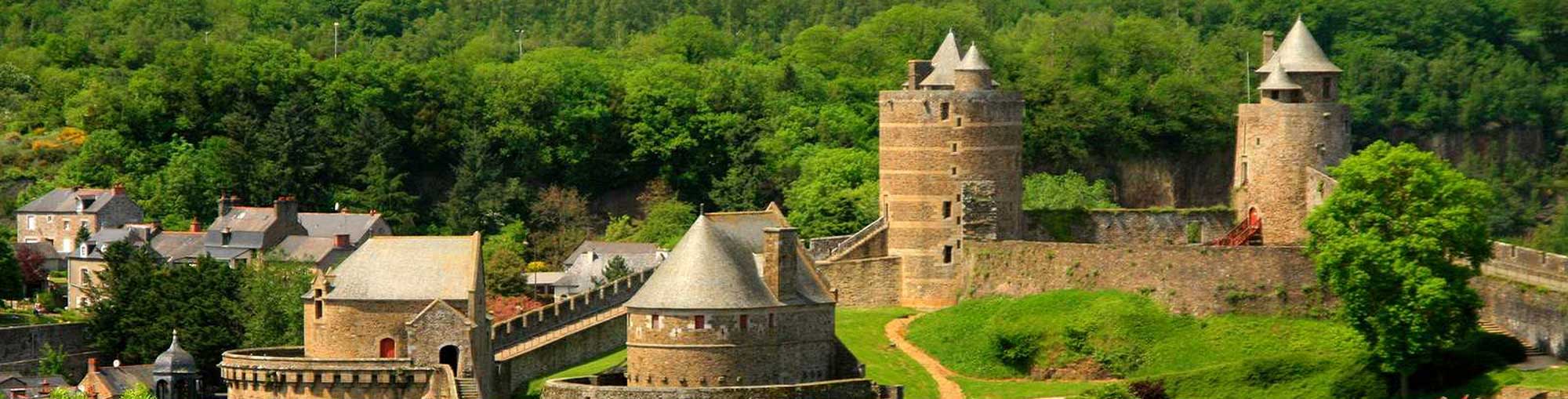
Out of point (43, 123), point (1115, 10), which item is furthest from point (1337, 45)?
point (43, 123)

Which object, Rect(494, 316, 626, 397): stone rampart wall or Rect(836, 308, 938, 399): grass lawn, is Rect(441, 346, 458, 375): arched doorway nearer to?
Rect(494, 316, 626, 397): stone rampart wall

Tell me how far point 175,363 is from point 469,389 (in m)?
13.6

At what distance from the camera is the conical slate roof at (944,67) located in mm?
90500

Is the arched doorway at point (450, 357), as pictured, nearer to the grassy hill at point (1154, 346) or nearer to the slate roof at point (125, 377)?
the grassy hill at point (1154, 346)

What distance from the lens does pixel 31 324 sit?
100m

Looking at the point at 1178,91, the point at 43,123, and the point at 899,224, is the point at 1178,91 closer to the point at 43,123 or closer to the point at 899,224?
the point at 899,224

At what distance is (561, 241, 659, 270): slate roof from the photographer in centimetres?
10406

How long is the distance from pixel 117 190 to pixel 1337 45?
193 feet

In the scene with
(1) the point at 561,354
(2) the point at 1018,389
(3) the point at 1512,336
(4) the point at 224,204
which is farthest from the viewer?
(4) the point at 224,204

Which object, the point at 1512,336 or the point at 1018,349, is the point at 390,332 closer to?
the point at 1018,349

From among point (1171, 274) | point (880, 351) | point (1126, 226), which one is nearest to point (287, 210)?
point (1126, 226)

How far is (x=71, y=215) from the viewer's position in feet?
370

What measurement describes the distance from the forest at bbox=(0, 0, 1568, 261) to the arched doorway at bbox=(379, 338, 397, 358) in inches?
898

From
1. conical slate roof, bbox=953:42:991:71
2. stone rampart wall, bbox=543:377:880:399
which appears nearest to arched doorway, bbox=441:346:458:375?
stone rampart wall, bbox=543:377:880:399
